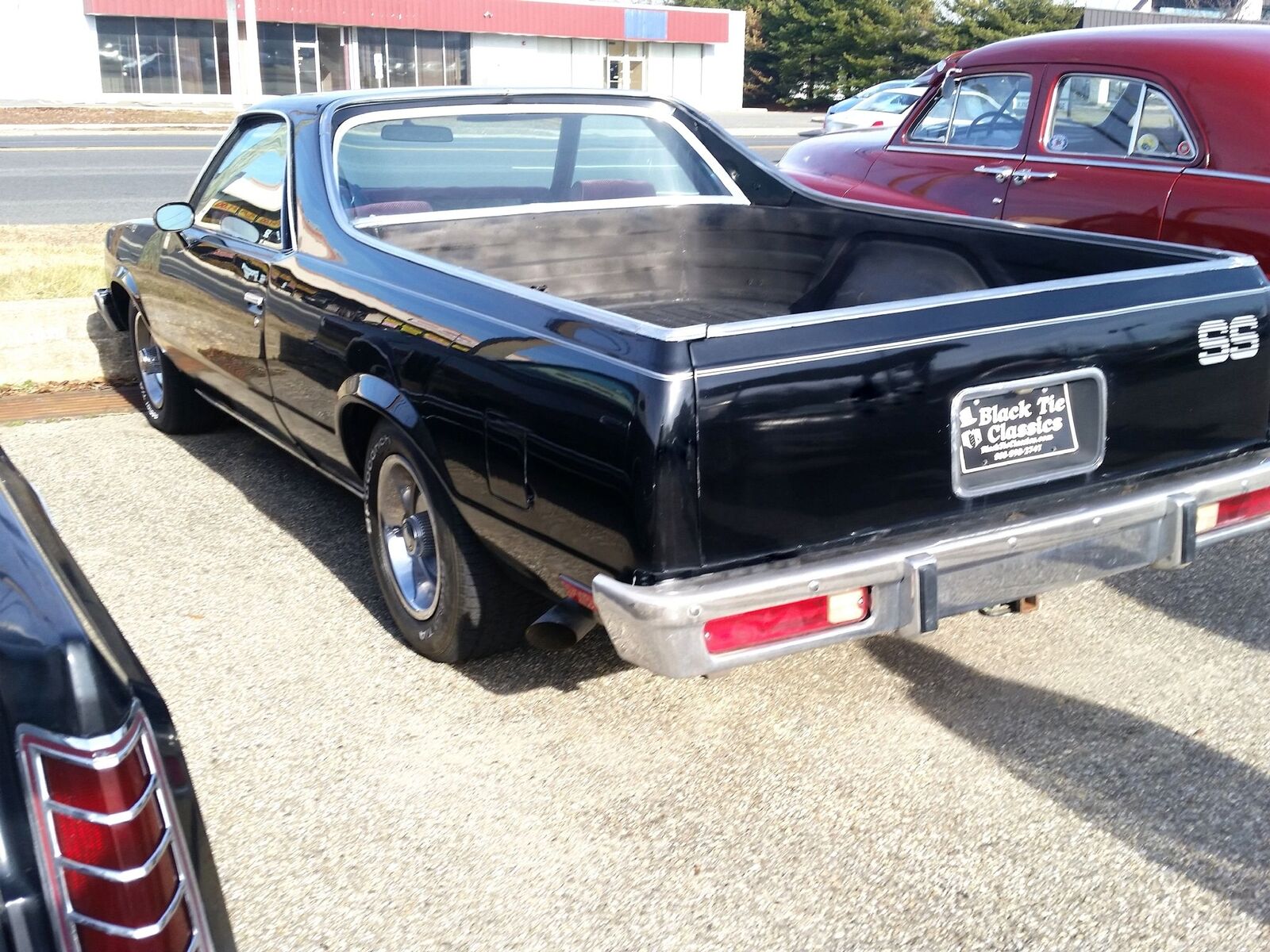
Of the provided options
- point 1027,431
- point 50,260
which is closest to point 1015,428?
point 1027,431

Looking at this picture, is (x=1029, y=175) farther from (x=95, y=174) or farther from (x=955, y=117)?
(x=95, y=174)

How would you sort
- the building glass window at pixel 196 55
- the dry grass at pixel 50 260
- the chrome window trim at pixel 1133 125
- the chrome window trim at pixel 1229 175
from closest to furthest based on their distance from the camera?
the chrome window trim at pixel 1229 175, the chrome window trim at pixel 1133 125, the dry grass at pixel 50 260, the building glass window at pixel 196 55

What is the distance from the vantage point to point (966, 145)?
282 inches

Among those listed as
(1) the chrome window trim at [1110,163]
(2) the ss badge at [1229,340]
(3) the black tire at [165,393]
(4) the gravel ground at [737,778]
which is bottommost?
(4) the gravel ground at [737,778]

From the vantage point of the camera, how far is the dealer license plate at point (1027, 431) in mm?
3238

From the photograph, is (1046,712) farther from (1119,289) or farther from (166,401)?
(166,401)

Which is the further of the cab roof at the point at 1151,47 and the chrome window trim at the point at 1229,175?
the cab roof at the point at 1151,47

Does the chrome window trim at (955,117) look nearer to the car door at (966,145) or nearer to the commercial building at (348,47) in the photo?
the car door at (966,145)

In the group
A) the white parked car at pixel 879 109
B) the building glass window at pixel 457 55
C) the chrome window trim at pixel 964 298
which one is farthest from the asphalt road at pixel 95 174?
the building glass window at pixel 457 55

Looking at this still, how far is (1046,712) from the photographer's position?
374 cm

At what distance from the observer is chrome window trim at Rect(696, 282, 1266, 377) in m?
2.92

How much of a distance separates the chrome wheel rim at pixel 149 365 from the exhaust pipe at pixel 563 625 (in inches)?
151

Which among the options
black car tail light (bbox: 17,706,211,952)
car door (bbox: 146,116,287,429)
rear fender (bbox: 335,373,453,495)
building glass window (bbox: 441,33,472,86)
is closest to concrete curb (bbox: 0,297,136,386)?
car door (bbox: 146,116,287,429)

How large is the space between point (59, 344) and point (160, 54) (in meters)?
40.8
